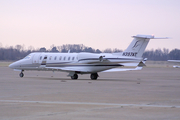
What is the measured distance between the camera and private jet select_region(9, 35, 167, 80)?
106ft

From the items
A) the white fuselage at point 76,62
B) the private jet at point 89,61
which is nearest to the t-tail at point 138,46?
the private jet at point 89,61

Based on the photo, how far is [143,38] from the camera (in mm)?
32219

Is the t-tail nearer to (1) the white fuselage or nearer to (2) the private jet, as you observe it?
(2) the private jet

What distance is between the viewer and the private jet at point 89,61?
32.2 m

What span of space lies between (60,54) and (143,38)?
9.11m

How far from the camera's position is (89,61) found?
110 ft

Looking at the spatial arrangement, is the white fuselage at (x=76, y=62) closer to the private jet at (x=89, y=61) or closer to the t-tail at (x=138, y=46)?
the private jet at (x=89, y=61)

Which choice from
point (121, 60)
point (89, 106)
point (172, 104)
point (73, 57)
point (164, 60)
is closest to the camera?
point (89, 106)

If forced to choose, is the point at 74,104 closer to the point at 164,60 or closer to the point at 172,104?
the point at 172,104

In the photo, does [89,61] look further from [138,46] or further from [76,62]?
[138,46]

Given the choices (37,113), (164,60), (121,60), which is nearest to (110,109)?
(37,113)

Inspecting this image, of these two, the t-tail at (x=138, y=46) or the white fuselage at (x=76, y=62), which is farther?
the white fuselage at (x=76, y=62)

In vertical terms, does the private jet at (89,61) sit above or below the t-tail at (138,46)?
below

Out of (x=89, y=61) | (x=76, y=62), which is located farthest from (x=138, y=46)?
(x=76, y=62)
